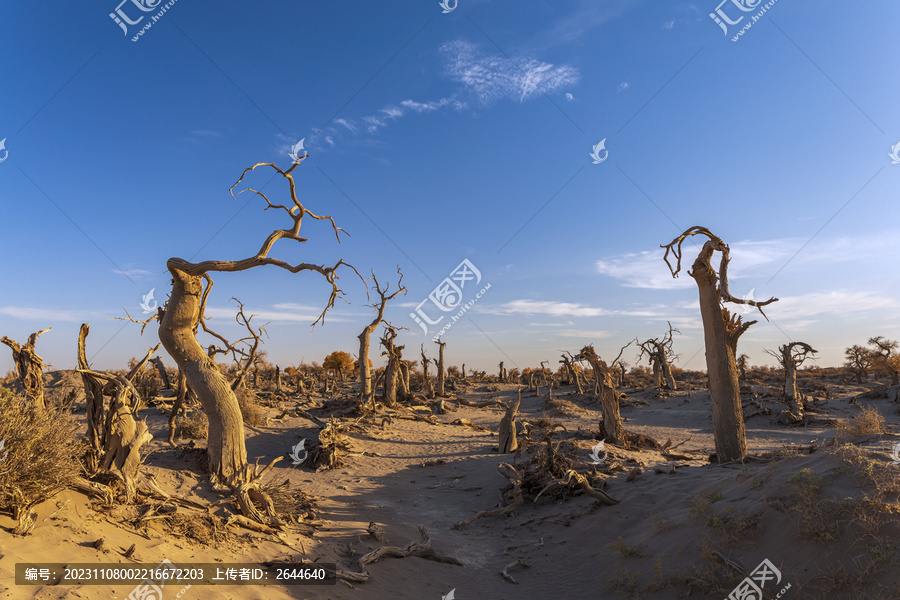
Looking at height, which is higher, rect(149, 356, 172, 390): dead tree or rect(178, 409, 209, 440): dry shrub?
rect(149, 356, 172, 390): dead tree

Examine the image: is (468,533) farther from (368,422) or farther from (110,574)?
(368,422)

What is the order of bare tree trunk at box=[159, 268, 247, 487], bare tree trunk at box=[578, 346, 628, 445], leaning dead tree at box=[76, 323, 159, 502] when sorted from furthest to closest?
bare tree trunk at box=[578, 346, 628, 445]
bare tree trunk at box=[159, 268, 247, 487]
leaning dead tree at box=[76, 323, 159, 502]

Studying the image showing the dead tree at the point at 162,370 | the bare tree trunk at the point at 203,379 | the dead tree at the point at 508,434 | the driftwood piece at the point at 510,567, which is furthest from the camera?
the dead tree at the point at 162,370

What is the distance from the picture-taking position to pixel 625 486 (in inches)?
366

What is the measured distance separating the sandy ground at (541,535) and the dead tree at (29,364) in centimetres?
245

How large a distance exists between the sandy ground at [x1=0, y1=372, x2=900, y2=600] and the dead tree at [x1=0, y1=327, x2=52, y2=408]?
2448 millimetres

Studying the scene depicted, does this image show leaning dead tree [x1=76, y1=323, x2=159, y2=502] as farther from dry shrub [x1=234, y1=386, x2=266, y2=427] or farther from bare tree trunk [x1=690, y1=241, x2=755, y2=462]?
bare tree trunk [x1=690, y1=241, x2=755, y2=462]

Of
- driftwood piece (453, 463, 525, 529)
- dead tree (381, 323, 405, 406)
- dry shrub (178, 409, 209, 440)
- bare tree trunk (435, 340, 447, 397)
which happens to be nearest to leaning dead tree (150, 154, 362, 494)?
driftwood piece (453, 463, 525, 529)

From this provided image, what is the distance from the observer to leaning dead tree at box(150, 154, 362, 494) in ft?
25.4

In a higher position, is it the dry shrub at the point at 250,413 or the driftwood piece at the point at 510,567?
the dry shrub at the point at 250,413

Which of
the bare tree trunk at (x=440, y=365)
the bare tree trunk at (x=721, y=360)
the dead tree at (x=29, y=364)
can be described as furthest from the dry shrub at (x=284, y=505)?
the bare tree trunk at (x=440, y=365)

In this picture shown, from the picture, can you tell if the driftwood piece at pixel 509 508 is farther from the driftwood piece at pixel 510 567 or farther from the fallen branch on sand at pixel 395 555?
the driftwood piece at pixel 510 567

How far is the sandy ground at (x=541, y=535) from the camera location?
15.4ft

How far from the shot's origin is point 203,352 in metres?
8.12
